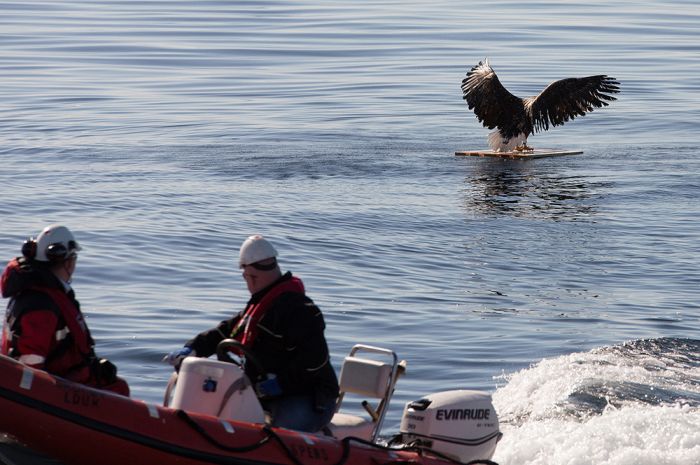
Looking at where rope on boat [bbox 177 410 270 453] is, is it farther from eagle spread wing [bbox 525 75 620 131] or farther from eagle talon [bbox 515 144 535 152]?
eagle spread wing [bbox 525 75 620 131]

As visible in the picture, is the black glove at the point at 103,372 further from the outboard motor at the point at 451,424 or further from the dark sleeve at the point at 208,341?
the outboard motor at the point at 451,424

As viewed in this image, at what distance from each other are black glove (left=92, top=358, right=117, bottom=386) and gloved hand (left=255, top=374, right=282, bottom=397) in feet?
2.91

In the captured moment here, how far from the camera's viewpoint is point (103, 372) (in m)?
8.73

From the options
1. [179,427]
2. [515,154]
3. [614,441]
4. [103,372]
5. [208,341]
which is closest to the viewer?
[179,427]

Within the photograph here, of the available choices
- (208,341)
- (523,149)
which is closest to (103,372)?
(208,341)

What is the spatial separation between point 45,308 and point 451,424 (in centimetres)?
247

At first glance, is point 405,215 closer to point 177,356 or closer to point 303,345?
point 177,356

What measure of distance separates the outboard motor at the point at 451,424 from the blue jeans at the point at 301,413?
0.51m

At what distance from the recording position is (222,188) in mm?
22109

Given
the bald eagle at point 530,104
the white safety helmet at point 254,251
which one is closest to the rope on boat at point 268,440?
the white safety helmet at point 254,251

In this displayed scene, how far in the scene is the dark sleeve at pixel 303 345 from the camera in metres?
8.49

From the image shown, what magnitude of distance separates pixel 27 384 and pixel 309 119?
74.7 feet

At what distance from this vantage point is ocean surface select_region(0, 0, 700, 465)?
41.5ft

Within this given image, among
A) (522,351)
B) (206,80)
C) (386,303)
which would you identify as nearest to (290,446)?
(522,351)
